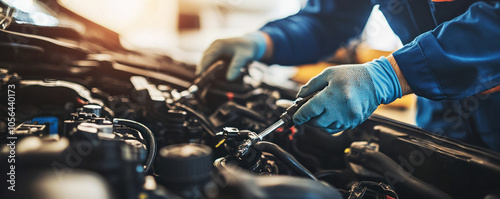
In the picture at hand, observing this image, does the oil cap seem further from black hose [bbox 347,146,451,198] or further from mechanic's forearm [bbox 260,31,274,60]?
mechanic's forearm [bbox 260,31,274,60]

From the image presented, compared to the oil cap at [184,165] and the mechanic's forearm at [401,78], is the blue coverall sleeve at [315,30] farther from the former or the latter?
the oil cap at [184,165]

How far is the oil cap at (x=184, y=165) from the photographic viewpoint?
424mm

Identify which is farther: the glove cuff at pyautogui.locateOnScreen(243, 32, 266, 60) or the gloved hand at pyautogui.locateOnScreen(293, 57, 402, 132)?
the glove cuff at pyautogui.locateOnScreen(243, 32, 266, 60)

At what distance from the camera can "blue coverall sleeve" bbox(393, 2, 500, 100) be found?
0.79 meters

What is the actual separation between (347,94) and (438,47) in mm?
286

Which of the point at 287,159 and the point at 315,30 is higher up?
the point at 315,30

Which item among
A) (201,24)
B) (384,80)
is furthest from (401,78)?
(201,24)

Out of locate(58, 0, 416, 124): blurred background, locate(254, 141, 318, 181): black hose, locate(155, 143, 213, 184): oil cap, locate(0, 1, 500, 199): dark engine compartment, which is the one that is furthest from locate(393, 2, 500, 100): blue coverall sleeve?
locate(58, 0, 416, 124): blurred background

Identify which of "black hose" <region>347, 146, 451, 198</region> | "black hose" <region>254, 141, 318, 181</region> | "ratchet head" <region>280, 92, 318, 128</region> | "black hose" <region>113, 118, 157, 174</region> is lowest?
"black hose" <region>347, 146, 451, 198</region>

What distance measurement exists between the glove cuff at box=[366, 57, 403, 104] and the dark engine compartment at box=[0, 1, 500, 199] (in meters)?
0.09

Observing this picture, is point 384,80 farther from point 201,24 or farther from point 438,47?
→ point 201,24

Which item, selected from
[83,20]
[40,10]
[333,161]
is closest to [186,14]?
[83,20]

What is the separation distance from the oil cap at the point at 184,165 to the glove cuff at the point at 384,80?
64 cm

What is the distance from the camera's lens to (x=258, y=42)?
1551mm
